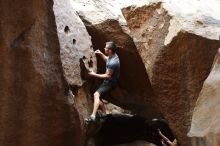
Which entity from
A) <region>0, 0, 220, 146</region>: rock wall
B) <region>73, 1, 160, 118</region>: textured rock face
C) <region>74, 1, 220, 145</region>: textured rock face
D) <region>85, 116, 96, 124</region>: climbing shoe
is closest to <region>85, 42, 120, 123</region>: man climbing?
<region>0, 0, 220, 146</region>: rock wall

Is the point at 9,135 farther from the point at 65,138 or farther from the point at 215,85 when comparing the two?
the point at 215,85

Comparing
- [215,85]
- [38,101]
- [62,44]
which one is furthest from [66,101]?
[215,85]

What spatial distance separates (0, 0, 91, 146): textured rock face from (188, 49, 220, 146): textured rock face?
1.92 meters

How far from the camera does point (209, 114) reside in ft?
17.2

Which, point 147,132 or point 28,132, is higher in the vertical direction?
point 28,132

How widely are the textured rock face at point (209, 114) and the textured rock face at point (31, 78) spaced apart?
1.92m

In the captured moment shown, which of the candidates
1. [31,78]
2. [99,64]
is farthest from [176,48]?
[31,78]

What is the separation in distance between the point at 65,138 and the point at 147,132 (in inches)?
197

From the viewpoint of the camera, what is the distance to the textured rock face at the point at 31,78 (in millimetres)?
5473

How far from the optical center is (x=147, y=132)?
36.7 feet

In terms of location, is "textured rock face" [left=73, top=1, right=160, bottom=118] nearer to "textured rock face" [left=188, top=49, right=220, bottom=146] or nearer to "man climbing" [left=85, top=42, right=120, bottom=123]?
"man climbing" [left=85, top=42, right=120, bottom=123]

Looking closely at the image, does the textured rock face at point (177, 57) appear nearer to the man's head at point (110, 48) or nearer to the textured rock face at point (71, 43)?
the man's head at point (110, 48)

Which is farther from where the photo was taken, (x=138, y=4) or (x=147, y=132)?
(x=147, y=132)

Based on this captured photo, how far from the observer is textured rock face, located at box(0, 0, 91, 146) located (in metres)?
5.47
